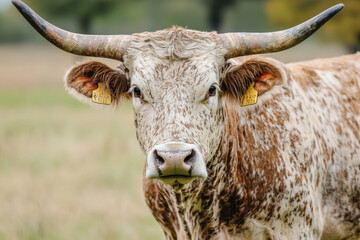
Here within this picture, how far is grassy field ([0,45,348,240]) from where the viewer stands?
24.0 feet

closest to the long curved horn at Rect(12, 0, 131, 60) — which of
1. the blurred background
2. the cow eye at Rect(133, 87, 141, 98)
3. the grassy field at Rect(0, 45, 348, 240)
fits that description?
the blurred background

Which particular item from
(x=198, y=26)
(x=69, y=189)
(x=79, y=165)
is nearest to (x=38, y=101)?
(x=79, y=165)

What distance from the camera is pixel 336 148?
5.27 meters

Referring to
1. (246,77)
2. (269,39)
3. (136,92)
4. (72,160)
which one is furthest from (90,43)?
(72,160)

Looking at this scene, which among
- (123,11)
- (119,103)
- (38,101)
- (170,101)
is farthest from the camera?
(123,11)

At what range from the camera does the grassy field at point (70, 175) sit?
24.0ft

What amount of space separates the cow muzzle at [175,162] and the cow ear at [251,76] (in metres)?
0.94

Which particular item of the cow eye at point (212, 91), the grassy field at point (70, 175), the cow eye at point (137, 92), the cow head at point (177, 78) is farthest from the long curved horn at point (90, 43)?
the cow eye at point (212, 91)

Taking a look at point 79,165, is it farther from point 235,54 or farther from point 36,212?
point 235,54

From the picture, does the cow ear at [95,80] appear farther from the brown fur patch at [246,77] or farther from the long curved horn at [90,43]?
the brown fur patch at [246,77]

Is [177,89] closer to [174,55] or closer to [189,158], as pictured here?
[174,55]

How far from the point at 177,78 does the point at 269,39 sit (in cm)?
80

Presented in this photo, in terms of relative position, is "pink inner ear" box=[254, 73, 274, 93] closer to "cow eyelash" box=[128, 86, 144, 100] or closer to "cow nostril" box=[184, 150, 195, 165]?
"cow eyelash" box=[128, 86, 144, 100]

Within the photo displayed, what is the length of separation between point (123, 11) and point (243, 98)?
39.2 meters
